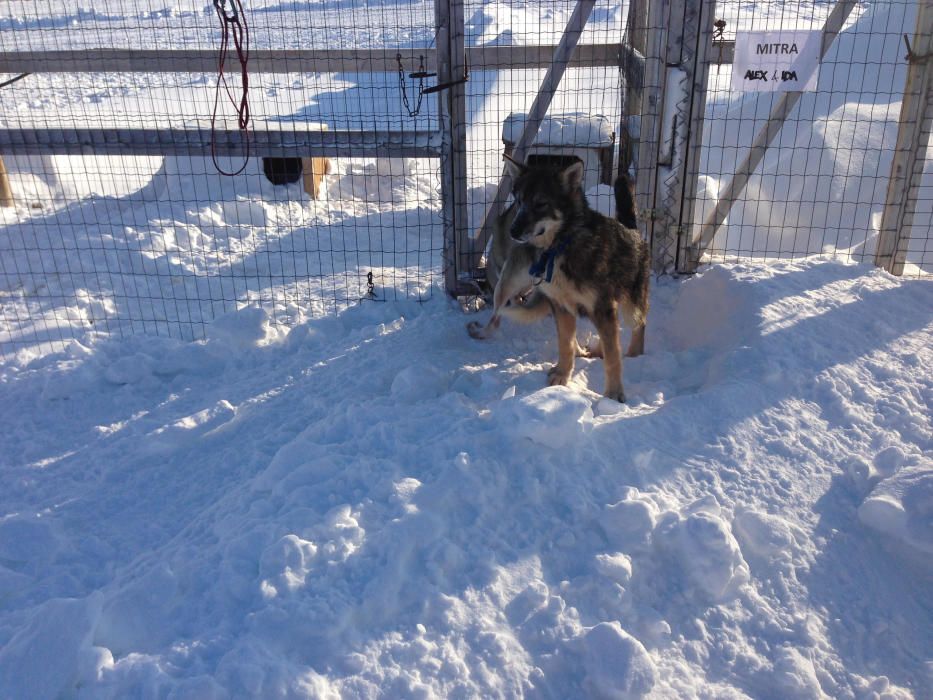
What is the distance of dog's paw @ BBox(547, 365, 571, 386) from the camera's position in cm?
491

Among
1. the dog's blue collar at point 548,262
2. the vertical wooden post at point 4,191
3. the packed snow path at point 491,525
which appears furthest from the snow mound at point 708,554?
the vertical wooden post at point 4,191

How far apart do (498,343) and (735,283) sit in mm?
1931

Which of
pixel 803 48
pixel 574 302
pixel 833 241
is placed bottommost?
pixel 833 241

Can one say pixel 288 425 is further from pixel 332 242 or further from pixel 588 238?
pixel 332 242

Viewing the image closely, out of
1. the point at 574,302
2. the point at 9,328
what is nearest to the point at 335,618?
the point at 574,302

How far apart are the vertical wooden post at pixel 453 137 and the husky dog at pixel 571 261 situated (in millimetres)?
962

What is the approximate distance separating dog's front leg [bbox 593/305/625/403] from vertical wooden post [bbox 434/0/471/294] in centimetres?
→ 182

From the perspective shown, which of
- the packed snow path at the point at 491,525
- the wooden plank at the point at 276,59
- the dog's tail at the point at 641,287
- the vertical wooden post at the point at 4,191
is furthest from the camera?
the vertical wooden post at the point at 4,191

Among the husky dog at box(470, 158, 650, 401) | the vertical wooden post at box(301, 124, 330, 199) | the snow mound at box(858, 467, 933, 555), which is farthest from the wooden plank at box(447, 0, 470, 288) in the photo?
the vertical wooden post at box(301, 124, 330, 199)

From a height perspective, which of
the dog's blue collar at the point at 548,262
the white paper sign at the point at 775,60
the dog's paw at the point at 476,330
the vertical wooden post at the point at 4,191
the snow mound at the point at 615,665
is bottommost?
the snow mound at the point at 615,665

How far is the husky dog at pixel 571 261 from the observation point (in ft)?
14.9

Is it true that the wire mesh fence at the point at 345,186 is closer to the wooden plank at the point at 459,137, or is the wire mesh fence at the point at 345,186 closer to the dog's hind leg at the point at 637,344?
the wooden plank at the point at 459,137

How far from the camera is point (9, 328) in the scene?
248 inches

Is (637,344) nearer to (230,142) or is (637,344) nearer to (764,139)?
(764,139)
